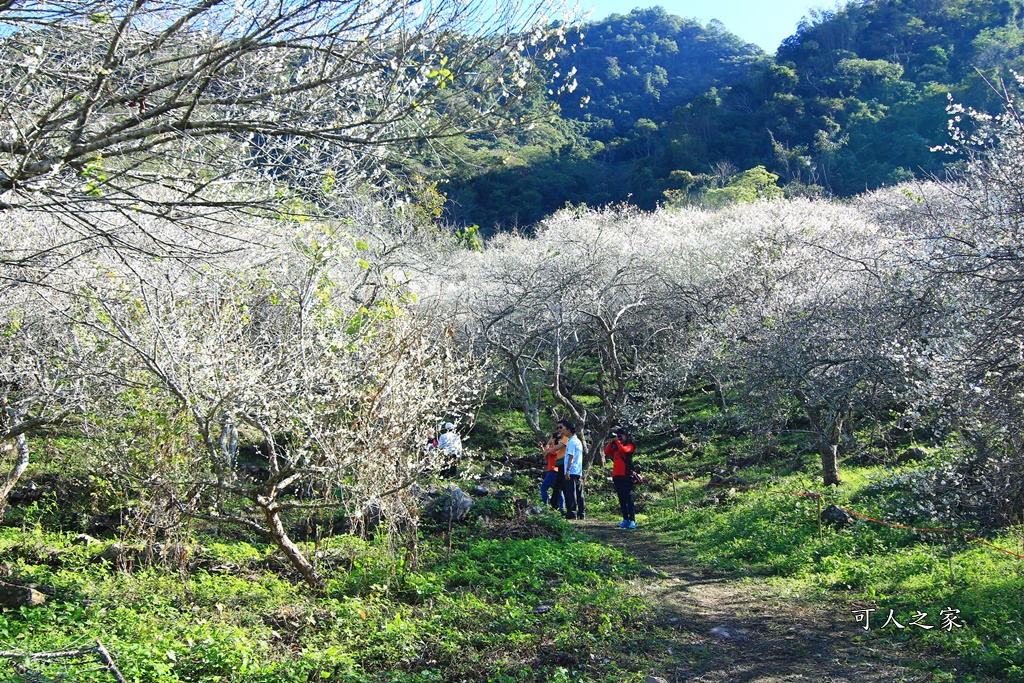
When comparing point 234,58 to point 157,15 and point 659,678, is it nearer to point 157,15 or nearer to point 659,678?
point 157,15

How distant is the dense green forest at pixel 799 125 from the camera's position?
39.5 m

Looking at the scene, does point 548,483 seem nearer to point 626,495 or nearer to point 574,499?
point 574,499

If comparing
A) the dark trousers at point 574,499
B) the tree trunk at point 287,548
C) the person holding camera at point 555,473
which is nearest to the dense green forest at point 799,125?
the person holding camera at point 555,473

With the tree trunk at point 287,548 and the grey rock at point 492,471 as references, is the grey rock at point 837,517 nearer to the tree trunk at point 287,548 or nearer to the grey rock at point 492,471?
the grey rock at point 492,471

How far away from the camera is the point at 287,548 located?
6.74 meters

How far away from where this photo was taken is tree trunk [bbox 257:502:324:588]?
6.52 m

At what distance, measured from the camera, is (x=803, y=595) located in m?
7.16

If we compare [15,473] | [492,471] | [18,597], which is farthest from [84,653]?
[492,471]

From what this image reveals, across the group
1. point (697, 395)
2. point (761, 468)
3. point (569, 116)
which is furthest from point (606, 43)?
point (761, 468)

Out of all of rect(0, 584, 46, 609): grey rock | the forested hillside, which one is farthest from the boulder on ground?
rect(0, 584, 46, 609): grey rock

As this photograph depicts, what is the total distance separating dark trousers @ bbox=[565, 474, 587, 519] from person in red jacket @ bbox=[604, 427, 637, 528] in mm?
632

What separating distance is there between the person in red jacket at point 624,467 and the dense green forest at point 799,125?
2577 cm

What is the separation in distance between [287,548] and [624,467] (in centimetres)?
542

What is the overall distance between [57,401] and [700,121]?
1879 inches
